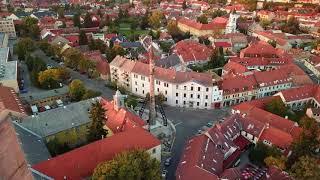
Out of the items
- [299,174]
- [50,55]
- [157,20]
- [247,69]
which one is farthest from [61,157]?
[157,20]

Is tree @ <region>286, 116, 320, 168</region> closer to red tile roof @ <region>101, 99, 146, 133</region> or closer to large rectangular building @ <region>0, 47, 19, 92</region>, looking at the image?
red tile roof @ <region>101, 99, 146, 133</region>

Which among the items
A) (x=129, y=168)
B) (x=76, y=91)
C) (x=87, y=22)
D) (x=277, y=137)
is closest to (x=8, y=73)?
(x=76, y=91)

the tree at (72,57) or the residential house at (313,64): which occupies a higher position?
the tree at (72,57)

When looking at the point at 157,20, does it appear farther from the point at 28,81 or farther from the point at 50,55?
the point at 28,81

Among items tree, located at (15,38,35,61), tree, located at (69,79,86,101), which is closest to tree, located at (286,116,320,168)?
tree, located at (69,79,86,101)

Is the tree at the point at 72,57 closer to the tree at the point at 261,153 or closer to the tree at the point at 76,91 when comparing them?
the tree at the point at 76,91

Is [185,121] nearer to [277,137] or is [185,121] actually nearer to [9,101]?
[277,137]

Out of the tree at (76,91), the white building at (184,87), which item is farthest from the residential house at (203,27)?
the tree at (76,91)
